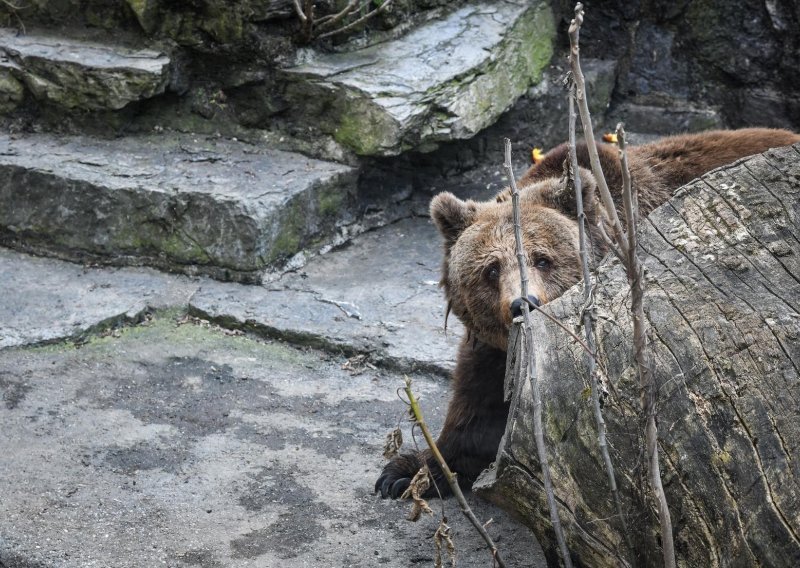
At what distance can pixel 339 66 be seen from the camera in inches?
240

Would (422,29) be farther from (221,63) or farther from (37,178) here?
(37,178)

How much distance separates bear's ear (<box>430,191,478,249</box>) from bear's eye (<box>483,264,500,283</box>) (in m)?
0.29

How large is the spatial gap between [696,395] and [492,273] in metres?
1.54

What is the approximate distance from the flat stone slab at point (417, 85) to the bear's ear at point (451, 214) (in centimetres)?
191

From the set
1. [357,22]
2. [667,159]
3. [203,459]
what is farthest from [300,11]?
[203,459]

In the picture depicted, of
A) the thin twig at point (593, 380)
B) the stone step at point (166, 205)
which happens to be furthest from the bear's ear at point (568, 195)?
the stone step at point (166, 205)

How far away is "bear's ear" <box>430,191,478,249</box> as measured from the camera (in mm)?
3945

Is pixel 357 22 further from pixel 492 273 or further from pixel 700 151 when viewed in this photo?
pixel 492 273

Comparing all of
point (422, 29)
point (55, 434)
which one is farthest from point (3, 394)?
point (422, 29)

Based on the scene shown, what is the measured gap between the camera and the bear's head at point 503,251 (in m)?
3.71

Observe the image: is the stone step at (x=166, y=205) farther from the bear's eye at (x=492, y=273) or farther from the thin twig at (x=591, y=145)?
the thin twig at (x=591, y=145)

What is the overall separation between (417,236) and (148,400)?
223 centimetres

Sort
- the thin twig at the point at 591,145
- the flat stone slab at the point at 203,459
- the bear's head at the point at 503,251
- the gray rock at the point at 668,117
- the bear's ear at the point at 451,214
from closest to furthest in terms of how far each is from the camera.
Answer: the thin twig at the point at 591,145, the flat stone slab at the point at 203,459, the bear's head at the point at 503,251, the bear's ear at the point at 451,214, the gray rock at the point at 668,117

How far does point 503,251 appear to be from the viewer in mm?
3736
